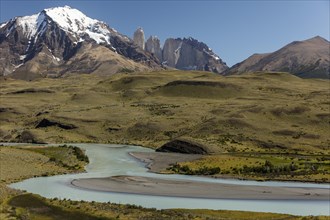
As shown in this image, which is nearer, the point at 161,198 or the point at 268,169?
the point at 161,198

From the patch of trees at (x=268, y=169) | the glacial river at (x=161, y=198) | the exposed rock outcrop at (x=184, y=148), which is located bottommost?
the glacial river at (x=161, y=198)

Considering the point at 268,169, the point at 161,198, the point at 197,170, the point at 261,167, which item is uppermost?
the point at 261,167

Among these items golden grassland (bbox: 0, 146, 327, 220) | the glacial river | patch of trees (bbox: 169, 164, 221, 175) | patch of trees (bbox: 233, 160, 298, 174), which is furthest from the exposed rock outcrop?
golden grassland (bbox: 0, 146, 327, 220)

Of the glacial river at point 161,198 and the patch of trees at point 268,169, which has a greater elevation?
the patch of trees at point 268,169

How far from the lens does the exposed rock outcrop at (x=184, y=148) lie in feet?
472

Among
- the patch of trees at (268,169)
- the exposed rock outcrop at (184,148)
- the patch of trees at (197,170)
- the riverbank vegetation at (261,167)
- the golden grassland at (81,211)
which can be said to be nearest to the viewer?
the golden grassland at (81,211)

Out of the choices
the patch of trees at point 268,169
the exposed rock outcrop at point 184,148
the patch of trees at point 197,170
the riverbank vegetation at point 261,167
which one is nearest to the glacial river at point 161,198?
the patch of trees at point 197,170

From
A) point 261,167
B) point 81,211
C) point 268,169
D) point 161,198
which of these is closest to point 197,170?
point 261,167

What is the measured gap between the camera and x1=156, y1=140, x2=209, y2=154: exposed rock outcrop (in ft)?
472

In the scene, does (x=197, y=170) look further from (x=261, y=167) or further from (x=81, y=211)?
(x=81, y=211)

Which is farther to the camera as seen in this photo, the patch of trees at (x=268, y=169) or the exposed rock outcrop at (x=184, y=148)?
the exposed rock outcrop at (x=184, y=148)

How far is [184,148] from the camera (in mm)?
147500

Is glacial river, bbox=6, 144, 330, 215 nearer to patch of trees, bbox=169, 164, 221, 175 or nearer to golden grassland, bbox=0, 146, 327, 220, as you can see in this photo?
patch of trees, bbox=169, 164, 221, 175

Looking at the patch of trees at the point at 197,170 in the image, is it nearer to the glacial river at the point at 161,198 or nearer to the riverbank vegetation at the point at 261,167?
the riverbank vegetation at the point at 261,167
